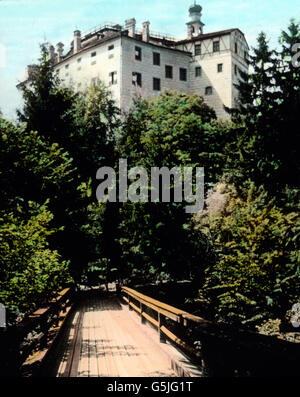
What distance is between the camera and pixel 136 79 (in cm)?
5766

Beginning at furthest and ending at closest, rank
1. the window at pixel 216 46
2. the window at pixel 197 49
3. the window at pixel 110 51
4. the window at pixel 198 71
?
the window at pixel 197 49, the window at pixel 198 71, the window at pixel 216 46, the window at pixel 110 51

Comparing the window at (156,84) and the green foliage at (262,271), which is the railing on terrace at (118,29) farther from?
the green foliage at (262,271)

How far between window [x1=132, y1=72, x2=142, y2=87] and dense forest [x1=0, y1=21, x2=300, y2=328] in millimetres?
17165

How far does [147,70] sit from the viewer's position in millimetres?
59188

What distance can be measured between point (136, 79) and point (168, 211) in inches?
1506

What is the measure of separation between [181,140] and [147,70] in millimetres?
23202

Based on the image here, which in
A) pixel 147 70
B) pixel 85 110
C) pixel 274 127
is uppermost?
pixel 147 70

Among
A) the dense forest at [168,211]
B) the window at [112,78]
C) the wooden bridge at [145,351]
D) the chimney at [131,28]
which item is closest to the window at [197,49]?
the chimney at [131,28]

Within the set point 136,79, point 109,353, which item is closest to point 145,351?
point 109,353

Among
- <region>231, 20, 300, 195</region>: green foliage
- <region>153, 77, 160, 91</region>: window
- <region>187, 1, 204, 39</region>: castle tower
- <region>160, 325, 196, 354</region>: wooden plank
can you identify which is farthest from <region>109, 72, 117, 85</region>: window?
<region>160, 325, 196, 354</region>: wooden plank

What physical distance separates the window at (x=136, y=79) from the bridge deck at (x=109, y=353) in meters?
48.7

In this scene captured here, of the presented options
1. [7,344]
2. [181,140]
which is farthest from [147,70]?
[7,344]

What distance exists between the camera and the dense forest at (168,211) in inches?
474
